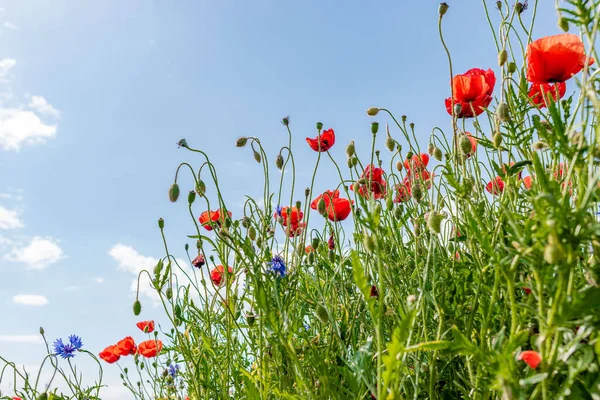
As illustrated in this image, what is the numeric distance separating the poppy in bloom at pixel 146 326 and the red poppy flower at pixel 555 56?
6.20 ft

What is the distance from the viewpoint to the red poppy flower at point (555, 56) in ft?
3.56

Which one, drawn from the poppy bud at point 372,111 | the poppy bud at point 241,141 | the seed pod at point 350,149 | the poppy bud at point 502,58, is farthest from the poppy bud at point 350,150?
the poppy bud at point 502,58

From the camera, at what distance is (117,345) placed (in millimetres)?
2662

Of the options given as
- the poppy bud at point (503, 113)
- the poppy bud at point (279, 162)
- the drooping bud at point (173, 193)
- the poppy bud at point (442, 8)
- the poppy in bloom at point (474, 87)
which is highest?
the poppy bud at point (442, 8)

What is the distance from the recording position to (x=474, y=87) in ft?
4.68

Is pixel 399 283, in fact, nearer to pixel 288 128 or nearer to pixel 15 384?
pixel 288 128

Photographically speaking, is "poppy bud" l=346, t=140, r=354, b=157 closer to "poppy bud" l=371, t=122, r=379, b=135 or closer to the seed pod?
the seed pod

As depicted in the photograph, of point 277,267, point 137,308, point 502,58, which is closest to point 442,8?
point 502,58

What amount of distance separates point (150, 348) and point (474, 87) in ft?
6.14

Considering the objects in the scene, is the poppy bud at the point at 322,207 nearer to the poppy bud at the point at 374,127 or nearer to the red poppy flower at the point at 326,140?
the red poppy flower at the point at 326,140

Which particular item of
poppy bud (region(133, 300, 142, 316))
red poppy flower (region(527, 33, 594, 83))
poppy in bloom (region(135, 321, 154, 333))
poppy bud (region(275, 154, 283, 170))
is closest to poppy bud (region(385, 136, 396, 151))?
poppy bud (region(275, 154, 283, 170))

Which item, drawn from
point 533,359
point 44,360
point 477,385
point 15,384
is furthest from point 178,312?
point 533,359

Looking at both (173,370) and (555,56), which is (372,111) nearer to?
(555,56)

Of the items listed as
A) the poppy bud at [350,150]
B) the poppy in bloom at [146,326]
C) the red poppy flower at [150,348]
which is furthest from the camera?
the red poppy flower at [150,348]
